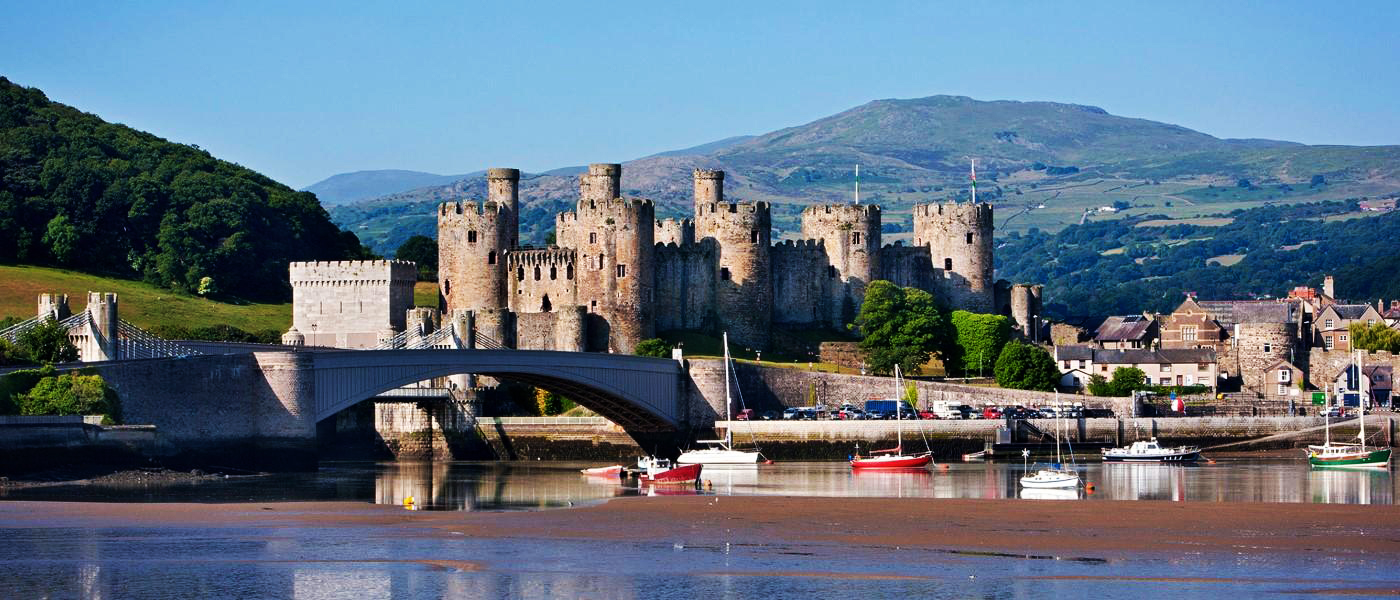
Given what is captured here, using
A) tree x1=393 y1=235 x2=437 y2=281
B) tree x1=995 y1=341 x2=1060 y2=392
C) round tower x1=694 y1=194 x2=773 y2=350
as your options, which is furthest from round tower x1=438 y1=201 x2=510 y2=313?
tree x1=393 y1=235 x2=437 y2=281

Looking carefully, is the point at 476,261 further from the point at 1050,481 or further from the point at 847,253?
the point at 1050,481

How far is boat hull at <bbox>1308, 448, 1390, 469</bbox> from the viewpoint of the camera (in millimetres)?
56250

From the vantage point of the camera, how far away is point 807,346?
7688 cm

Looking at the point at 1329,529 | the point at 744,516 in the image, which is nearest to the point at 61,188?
the point at 744,516

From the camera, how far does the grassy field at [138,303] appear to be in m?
77.2

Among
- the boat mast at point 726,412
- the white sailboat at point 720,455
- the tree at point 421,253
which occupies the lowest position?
the white sailboat at point 720,455

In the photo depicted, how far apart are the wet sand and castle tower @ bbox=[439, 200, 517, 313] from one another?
3056 centimetres

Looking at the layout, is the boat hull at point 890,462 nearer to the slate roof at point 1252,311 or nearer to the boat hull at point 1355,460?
the boat hull at point 1355,460

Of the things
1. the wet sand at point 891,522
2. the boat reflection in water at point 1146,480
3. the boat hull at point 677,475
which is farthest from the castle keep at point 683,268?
the wet sand at point 891,522

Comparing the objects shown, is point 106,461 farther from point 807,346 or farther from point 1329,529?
point 807,346

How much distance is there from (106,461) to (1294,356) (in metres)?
45.1

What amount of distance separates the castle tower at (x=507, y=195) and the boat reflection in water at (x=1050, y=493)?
30.6 m

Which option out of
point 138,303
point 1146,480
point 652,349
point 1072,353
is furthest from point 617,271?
point 1146,480

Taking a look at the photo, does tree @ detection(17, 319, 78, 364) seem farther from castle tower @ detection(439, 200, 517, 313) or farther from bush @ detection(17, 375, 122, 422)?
castle tower @ detection(439, 200, 517, 313)
